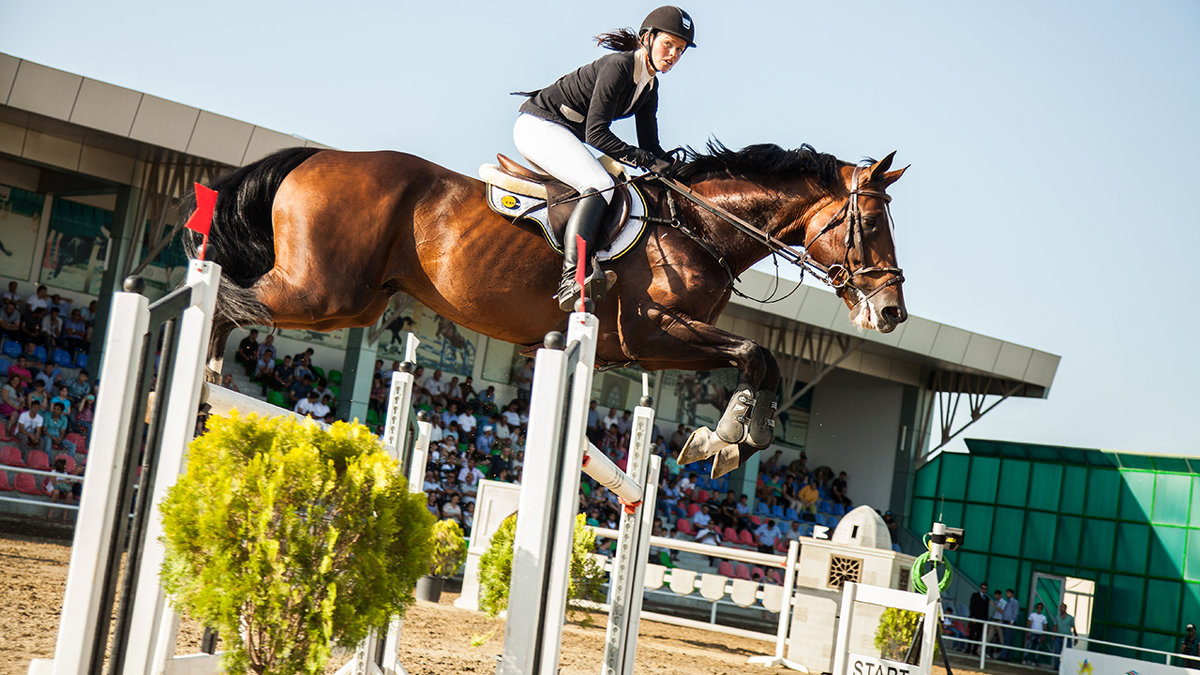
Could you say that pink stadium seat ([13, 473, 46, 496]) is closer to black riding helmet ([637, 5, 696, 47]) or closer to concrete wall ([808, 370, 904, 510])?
black riding helmet ([637, 5, 696, 47])

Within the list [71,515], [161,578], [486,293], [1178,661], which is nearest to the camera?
[161,578]

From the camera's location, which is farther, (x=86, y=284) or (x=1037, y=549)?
(x=1037, y=549)

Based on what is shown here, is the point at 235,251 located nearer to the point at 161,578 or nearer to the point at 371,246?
the point at 371,246

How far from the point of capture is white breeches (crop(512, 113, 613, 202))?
10.7ft

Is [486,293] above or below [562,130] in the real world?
below

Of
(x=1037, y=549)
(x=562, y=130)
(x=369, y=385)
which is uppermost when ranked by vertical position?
(x=562, y=130)

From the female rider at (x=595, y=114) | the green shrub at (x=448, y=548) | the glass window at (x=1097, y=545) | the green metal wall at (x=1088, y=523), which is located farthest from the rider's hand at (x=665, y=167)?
the glass window at (x=1097, y=545)

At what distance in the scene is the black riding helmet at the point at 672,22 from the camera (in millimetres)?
3158

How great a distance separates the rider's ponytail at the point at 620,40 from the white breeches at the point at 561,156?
1.13 feet

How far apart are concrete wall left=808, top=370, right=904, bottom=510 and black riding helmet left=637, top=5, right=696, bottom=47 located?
55.4 ft

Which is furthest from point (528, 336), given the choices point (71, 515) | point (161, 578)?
point (71, 515)

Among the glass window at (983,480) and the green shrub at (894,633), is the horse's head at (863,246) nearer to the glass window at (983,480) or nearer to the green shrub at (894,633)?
the green shrub at (894,633)

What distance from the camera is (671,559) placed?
13180mm

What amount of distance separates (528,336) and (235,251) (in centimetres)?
104
